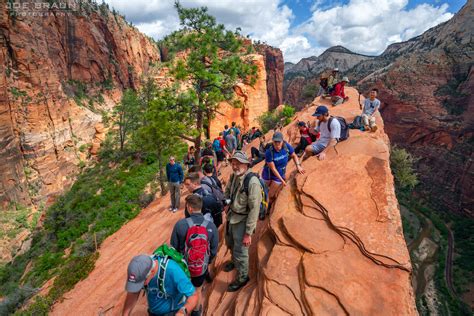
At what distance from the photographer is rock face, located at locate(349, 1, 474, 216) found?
3894 centimetres

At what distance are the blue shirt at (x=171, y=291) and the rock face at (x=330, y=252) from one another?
3.29ft

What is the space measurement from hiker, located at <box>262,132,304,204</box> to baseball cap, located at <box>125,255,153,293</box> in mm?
2951

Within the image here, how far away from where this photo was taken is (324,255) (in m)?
3.65

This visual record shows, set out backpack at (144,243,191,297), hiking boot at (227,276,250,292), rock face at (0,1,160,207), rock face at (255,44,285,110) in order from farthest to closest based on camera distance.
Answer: rock face at (255,44,285,110) < rock face at (0,1,160,207) < hiking boot at (227,276,250,292) < backpack at (144,243,191,297)

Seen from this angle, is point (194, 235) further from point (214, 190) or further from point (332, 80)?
point (332, 80)

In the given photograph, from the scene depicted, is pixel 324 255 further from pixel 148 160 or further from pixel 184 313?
pixel 148 160

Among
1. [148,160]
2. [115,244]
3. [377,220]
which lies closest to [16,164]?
[148,160]

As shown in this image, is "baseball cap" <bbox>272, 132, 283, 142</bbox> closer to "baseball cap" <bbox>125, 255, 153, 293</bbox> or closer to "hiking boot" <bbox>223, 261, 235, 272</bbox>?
"hiking boot" <bbox>223, 261, 235, 272</bbox>

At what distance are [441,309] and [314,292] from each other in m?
26.1

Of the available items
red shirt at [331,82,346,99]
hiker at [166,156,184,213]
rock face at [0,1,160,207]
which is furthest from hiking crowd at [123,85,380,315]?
rock face at [0,1,160,207]

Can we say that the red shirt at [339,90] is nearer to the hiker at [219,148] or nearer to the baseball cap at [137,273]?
the hiker at [219,148]

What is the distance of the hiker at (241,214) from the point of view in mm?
3430

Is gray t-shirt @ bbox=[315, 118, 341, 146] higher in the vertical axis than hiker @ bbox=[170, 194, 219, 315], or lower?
higher

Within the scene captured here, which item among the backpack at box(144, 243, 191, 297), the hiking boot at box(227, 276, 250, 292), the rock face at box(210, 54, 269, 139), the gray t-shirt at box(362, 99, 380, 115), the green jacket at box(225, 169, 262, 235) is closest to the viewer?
the backpack at box(144, 243, 191, 297)
